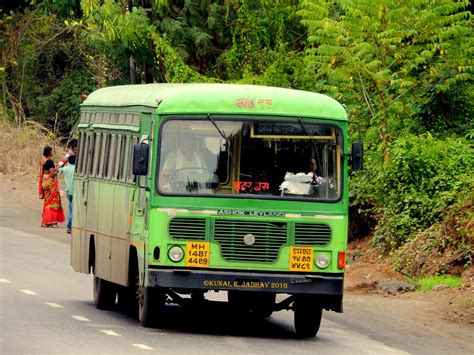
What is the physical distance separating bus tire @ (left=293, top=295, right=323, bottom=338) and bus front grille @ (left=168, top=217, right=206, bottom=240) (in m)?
1.37

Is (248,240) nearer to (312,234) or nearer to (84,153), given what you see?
(312,234)

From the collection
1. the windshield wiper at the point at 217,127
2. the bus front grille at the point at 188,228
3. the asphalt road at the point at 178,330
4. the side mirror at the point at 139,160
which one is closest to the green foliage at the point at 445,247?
the asphalt road at the point at 178,330

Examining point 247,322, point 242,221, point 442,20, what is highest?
point 442,20

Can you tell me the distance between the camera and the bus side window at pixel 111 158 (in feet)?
58.1

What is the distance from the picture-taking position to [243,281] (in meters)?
15.2

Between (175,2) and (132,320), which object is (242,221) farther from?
(175,2)

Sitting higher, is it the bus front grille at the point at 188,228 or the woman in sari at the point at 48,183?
the woman in sari at the point at 48,183

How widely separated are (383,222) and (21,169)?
68.8 feet

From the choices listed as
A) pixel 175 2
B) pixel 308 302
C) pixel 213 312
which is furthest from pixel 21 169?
pixel 308 302

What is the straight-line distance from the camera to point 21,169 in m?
44.1

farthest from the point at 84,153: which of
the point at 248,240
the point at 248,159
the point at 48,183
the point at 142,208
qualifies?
the point at 48,183

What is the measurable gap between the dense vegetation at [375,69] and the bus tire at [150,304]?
777cm

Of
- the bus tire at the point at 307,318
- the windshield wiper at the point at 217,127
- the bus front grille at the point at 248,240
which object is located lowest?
the bus tire at the point at 307,318

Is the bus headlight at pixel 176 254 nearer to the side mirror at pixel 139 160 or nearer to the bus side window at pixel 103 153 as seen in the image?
the side mirror at pixel 139 160
